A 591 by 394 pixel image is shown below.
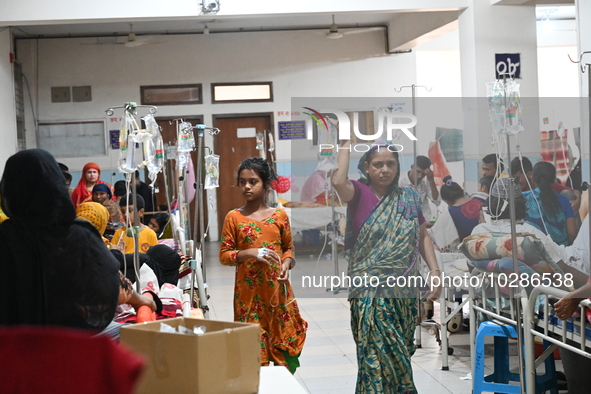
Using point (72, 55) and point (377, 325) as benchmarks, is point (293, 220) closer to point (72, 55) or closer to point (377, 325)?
point (377, 325)

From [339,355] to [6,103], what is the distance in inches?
258

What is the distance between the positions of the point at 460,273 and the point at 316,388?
3.60ft

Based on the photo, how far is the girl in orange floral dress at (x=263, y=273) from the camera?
3.24 m

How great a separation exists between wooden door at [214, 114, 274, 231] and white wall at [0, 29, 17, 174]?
9.99 feet

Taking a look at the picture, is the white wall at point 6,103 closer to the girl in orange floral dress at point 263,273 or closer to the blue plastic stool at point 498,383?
the girl in orange floral dress at point 263,273

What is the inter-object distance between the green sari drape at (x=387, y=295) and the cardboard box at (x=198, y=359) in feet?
4.33

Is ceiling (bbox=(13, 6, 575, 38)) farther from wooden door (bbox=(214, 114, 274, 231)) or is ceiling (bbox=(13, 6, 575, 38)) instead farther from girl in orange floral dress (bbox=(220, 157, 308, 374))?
girl in orange floral dress (bbox=(220, 157, 308, 374))

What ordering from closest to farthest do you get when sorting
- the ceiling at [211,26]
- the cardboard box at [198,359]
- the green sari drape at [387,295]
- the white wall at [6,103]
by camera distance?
the cardboard box at [198,359]
the green sari drape at [387,295]
the white wall at [6,103]
the ceiling at [211,26]

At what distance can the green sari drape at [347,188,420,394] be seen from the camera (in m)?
2.77

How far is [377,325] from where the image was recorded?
2793 millimetres

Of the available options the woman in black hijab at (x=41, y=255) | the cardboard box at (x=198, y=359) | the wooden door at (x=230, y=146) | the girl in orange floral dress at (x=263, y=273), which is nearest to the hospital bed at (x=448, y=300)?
the girl in orange floral dress at (x=263, y=273)

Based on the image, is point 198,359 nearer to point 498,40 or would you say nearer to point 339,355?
point 339,355

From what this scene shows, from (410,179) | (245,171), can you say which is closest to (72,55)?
(245,171)

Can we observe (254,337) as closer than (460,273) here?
Yes
